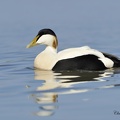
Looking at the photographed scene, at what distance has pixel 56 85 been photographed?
30.4 ft

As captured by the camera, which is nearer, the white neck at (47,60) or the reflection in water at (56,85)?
the reflection in water at (56,85)

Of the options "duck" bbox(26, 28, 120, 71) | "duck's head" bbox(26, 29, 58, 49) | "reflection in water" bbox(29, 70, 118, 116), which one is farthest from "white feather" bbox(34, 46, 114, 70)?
"duck's head" bbox(26, 29, 58, 49)

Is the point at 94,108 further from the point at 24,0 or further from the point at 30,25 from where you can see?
the point at 24,0

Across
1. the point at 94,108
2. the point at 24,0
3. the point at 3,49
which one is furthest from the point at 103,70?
the point at 24,0

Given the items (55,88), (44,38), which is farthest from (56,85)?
(44,38)

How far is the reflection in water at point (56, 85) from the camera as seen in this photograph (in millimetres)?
7668

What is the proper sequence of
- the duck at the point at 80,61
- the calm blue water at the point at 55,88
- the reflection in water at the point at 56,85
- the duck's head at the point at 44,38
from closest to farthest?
the calm blue water at the point at 55,88 → the reflection in water at the point at 56,85 → the duck at the point at 80,61 → the duck's head at the point at 44,38

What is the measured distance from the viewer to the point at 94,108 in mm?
7406

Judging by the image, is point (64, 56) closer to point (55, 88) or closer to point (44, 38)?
point (44, 38)

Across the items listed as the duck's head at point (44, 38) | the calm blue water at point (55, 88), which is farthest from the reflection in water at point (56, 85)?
the duck's head at point (44, 38)

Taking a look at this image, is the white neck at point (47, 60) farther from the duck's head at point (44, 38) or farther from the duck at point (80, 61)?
the duck's head at point (44, 38)

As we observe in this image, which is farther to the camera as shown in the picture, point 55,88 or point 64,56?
point 64,56

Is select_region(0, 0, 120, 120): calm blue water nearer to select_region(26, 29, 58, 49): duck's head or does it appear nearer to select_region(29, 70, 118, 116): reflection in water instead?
select_region(29, 70, 118, 116): reflection in water

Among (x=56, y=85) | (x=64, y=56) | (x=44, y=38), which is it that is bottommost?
(x=56, y=85)
